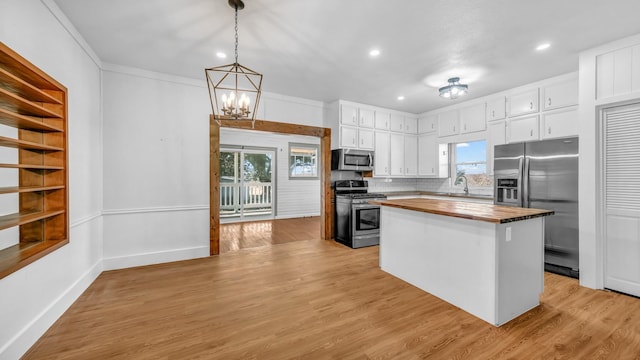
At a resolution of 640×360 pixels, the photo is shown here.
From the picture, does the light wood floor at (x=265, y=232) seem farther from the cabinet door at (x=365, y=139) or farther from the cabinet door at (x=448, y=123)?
the cabinet door at (x=448, y=123)

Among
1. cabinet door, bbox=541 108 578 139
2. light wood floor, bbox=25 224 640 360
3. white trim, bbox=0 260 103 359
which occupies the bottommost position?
light wood floor, bbox=25 224 640 360

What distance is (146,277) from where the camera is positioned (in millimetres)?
3285

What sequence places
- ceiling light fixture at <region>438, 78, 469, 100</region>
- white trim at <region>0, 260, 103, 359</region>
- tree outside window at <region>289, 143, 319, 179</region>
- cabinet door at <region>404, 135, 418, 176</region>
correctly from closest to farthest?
white trim at <region>0, 260, 103, 359</region> → ceiling light fixture at <region>438, 78, 469, 100</region> → cabinet door at <region>404, 135, 418, 176</region> → tree outside window at <region>289, 143, 319, 179</region>

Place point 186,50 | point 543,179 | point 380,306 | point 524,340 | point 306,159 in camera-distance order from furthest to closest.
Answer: point 306,159 < point 543,179 < point 186,50 < point 380,306 < point 524,340

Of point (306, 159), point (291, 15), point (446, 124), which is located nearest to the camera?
point (291, 15)

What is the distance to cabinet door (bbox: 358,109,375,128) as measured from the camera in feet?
17.4

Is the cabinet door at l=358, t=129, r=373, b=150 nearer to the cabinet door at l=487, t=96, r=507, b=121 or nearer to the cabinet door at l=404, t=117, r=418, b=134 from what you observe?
the cabinet door at l=404, t=117, r=418, b=134

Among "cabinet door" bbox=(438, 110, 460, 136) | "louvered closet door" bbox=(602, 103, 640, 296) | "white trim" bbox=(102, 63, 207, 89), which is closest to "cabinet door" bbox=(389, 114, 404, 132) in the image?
"cabinet door" bbox=(438, 110, 460, 136)

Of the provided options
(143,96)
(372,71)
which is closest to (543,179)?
(372,71)

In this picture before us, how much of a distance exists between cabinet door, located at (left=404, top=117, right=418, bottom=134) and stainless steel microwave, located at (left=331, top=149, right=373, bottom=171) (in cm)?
123

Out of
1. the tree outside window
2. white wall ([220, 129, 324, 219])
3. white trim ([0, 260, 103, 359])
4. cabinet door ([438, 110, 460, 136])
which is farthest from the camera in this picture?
the tree outside window

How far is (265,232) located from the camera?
6.02m

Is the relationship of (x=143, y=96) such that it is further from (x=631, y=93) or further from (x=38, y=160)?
(x=631, y=93)

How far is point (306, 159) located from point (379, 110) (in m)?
3.39
